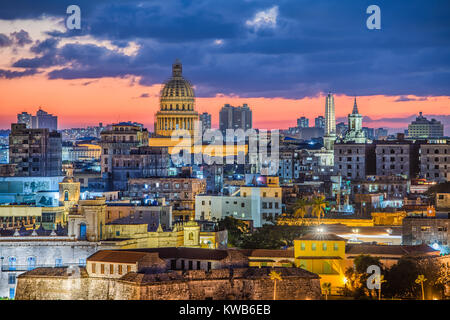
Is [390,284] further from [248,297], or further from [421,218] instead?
[421,218]

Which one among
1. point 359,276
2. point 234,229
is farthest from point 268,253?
point 234,229

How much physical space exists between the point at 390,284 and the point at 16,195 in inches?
1584

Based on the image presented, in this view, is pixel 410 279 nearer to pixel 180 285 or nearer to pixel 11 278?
pixel 180 285

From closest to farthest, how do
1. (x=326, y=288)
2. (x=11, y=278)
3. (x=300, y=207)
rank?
1. (x=326, y=288)
2. (x=11, y=278)
3. (x=300, y=207)

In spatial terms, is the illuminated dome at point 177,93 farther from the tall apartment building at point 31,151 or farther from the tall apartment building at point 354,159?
the tall apartment building at point 31,151

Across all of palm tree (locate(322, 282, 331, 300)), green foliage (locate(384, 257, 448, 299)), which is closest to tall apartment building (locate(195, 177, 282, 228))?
green foliage (locate(384, 257, 448, 299))

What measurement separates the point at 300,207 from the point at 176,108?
71.6 meters

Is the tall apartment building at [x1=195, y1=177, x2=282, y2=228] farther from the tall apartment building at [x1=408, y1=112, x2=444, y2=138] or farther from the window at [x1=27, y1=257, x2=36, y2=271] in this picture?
the tall apartment building at [x1=408, y1=112, x2=444, y2=138]

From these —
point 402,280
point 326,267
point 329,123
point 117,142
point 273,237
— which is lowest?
point 402,280

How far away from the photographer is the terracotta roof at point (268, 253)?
55.6 metres

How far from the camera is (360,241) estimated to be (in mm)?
62469

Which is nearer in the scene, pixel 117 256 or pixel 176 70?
pixel 117 256

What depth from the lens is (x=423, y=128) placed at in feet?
532
